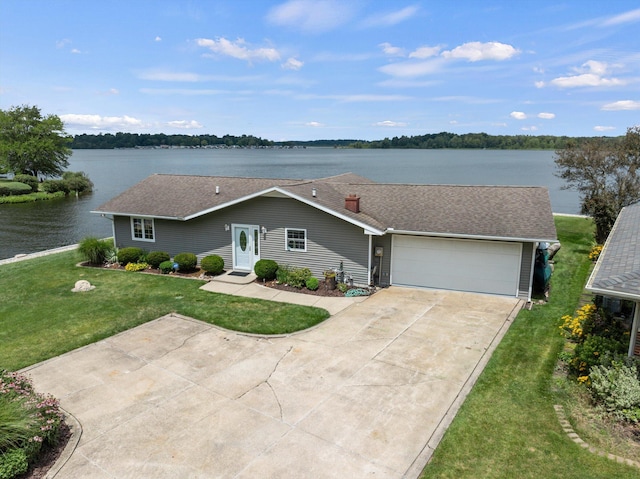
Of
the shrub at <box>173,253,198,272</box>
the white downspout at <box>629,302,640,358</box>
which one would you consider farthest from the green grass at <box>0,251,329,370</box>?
the white downspout at <box>629,302,640,358</box>

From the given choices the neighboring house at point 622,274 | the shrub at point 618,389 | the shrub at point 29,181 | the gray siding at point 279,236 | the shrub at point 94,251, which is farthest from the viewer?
the shrub at point 29,181

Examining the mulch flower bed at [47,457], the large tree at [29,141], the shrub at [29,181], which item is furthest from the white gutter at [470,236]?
the large tree at [29,141]

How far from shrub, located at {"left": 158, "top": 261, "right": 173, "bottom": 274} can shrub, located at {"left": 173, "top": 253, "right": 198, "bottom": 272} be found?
10.4 inches

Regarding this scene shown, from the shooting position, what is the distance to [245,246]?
18641 mm

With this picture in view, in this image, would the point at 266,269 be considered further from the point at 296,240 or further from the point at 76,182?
the point at 76,182

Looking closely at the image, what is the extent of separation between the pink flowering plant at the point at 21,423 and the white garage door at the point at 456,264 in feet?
39.2

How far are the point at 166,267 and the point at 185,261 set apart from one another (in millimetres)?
881

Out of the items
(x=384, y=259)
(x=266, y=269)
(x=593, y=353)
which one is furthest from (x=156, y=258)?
(x=593, y=353)

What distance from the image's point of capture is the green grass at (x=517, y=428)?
7082mm

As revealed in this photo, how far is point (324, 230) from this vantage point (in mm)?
17047

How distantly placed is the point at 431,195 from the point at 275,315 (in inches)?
336

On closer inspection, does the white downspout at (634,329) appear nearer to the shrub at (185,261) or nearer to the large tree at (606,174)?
the large tree at (606,174)

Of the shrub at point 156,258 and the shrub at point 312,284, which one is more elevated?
the shrub at point 156,258

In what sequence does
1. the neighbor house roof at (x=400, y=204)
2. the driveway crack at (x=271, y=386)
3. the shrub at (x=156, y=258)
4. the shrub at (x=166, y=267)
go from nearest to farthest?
1. the driveway crack at (x=271, y=386)
2. the neighbor house roof at (x=400, y=204)
3. the shrub at (x=166, y=267)
4. the shrub at (x=156, y=258)
